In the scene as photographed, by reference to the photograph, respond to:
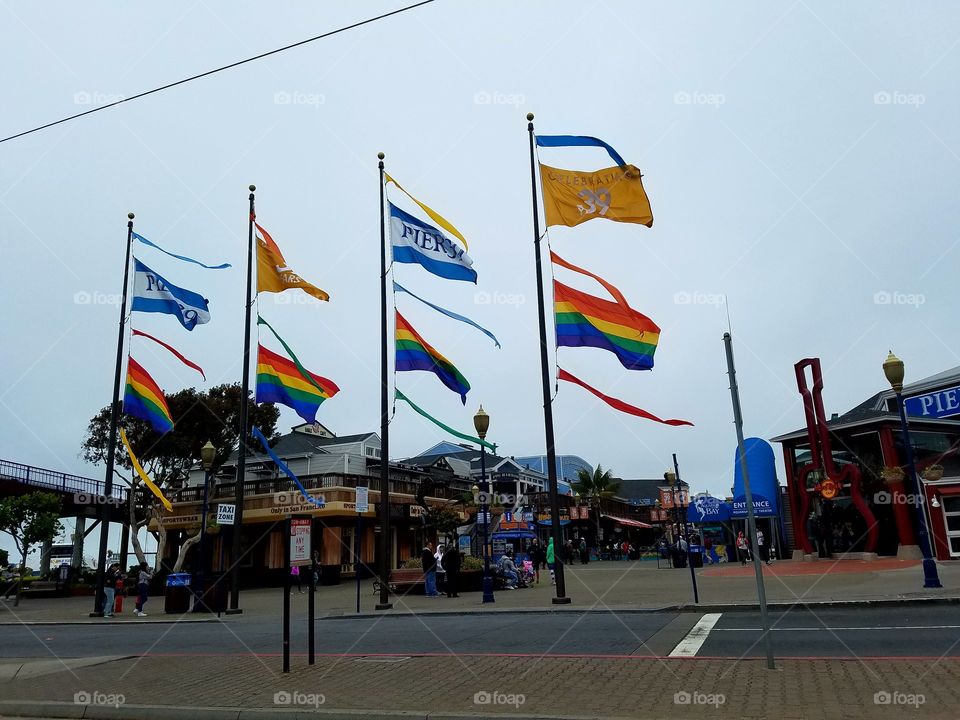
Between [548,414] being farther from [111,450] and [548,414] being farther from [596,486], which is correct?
[596,486]

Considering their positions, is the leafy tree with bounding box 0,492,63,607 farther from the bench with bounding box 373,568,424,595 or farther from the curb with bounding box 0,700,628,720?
the curb with bounding box 0,700,628,720

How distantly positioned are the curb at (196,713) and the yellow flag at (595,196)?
12746 millimetres

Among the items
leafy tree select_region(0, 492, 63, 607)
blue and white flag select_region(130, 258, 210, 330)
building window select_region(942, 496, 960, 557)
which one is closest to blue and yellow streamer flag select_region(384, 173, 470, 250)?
blue and white flag select_region(130, 258, 210, 330)

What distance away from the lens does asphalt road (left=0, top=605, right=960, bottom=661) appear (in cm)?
1004

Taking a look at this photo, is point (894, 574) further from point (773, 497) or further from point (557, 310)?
point (773, 497)

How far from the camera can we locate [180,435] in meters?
40.0

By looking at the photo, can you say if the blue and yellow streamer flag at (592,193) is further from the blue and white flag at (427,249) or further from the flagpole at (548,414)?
the blue and white flag at (427,249)

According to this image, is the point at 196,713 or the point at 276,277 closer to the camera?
the point at 196,713

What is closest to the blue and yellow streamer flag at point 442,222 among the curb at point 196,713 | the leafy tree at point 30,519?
the curb at point 196,713

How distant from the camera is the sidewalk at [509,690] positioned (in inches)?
266

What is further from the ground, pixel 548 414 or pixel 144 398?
pixel 144 398

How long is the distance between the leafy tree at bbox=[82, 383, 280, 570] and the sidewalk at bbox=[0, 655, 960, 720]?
3078 centimetres

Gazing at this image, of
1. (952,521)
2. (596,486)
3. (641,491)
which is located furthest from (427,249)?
(641,491)

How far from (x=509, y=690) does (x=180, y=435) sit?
36075 millimetres
